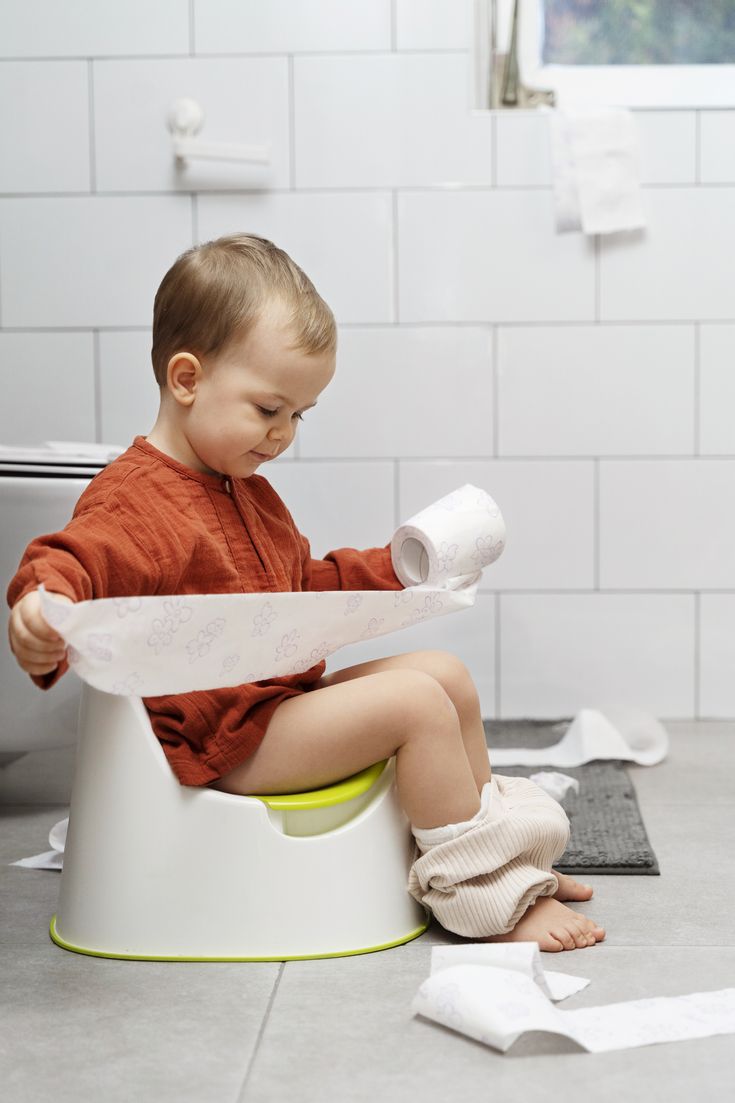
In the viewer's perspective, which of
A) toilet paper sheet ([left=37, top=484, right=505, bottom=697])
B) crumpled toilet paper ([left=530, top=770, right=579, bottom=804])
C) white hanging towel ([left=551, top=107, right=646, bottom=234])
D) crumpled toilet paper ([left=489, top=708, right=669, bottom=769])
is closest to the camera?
toilet paper sheet ([left=37, top=484, right=505, bottom=697])

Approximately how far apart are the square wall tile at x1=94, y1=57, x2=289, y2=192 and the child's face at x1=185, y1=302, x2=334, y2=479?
0.97 meters

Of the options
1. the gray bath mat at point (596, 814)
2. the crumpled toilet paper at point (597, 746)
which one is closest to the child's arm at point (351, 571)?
the gray bath mat at point (596, 814)

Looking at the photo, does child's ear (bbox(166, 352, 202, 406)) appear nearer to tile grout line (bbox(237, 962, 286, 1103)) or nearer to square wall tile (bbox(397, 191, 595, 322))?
tile grout line (bbox(237, 962, 286, 1103))

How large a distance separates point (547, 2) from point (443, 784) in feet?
4.87

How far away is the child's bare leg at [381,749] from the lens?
3.63 ft

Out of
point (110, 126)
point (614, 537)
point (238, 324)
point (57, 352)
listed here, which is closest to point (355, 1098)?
point (238, 324)

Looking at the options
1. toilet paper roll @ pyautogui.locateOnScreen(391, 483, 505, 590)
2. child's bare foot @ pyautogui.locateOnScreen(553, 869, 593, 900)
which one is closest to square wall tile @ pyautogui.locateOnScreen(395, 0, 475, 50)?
toilet paper roll @ pyautogui.locateOnScreen(391, 483, 505, 590)

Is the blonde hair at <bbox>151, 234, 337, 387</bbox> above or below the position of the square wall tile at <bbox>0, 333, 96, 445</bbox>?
above

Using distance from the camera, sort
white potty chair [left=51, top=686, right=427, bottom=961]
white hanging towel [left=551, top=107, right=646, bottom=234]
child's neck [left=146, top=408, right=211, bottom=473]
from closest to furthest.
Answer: white potty chair [left=51, top=686, right=427, bottom=961], child's neck [left=146, top=408, right=211, bottom=473], white hanging towel [left=551, top=107, right=646, bottom=234]

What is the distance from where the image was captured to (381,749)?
1113 mm

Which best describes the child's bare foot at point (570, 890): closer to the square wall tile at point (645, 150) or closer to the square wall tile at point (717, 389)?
the square wall tile at point (717, 389)

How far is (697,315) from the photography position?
2.04 m

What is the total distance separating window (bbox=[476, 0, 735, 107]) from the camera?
204cm

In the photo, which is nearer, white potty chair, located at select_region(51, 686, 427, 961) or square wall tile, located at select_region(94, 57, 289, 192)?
white potty chair, located at select_region(51, 686, 427, 961)
